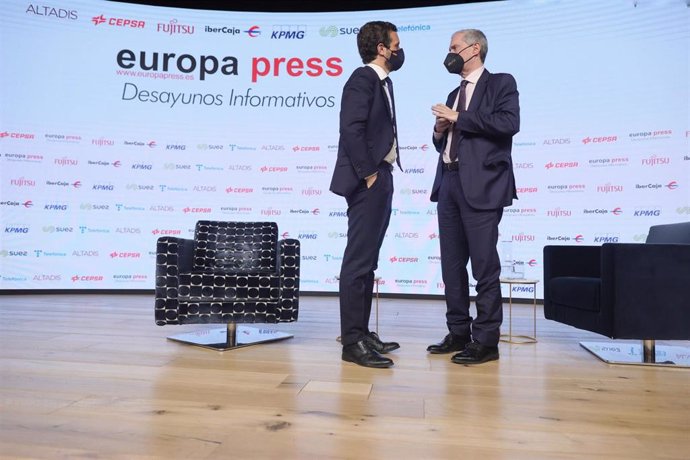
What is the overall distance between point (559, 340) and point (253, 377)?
1928mm

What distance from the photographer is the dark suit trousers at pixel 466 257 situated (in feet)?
7.31

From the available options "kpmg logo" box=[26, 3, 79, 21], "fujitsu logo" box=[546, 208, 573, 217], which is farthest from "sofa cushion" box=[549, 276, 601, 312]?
"kpmg logo" box=[26, 3, 79, 21]

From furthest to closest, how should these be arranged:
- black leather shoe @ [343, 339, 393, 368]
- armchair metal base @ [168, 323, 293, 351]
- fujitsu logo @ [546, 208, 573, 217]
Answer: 1. fujitsu logo @ [546, 208, 573, 217]
2. armchair metal base @ [168, 323, 293, 351]
3. black leather shoe @ [343, 339, 393, 368]

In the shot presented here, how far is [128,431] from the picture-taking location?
129cm

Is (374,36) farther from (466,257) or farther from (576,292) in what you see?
(576,292)

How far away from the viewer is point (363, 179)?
215cm

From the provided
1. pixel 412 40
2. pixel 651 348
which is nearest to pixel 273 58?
pixel 412 40

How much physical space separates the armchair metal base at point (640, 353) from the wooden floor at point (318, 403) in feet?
0.27

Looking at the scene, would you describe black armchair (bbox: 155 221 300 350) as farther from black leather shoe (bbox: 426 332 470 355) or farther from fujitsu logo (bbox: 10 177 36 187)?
A: fujitsu logo (bbox: 10 177 36 187)

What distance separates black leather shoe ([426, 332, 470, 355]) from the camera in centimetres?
241

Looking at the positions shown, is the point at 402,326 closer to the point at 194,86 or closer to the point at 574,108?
the point at 574,108

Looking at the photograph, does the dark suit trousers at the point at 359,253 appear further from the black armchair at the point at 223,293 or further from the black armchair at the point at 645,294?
the black armchair at the point at 645,294

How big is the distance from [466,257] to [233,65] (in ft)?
13.2

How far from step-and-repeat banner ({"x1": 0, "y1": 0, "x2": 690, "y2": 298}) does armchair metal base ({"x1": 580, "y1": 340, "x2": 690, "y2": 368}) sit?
6.84ft
